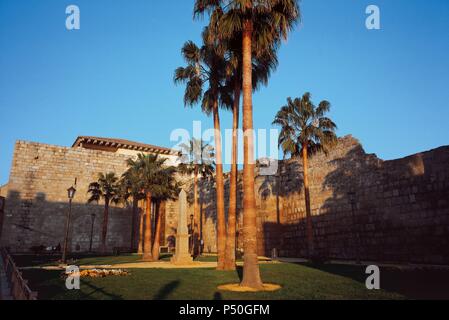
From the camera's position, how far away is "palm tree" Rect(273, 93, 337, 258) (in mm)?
22141

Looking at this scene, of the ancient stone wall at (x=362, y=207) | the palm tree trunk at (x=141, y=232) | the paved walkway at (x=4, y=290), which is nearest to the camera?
the paved walkway at (x=4, y=290)

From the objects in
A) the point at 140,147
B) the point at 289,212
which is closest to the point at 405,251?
the point at 289,212

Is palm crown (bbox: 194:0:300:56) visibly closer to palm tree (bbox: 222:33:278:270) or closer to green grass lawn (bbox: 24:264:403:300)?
palm tree (bbox: 222:33:278:270)

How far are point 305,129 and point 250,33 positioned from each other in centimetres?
1157

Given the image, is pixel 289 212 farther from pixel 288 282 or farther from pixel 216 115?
pixel 288 282

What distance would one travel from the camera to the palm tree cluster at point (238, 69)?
35.4 feet

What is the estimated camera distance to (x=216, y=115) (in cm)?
1802

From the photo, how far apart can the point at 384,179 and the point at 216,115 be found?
12.3m

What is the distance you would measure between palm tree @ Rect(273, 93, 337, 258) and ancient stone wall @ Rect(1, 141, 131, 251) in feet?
93.5

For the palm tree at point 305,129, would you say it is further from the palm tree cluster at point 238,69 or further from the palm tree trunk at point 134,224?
the palm tree trunk at point 134,224

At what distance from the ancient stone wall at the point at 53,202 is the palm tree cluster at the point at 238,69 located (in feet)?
93.7

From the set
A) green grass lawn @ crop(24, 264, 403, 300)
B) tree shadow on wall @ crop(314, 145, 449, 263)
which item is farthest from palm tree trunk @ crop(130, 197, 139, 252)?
green grass lawn @ crop(24, 264, 403, 300)

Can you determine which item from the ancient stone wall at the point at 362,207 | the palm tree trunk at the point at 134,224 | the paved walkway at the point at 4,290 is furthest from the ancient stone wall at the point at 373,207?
the palm tree trunk at the point at 134,224
